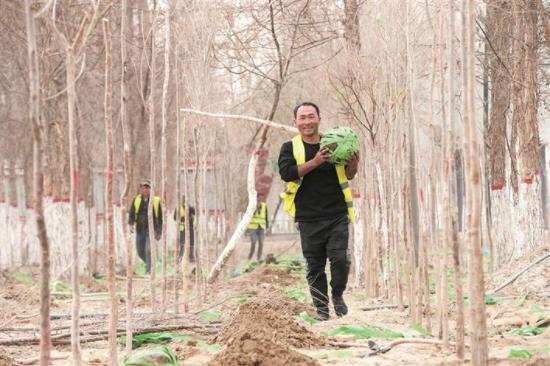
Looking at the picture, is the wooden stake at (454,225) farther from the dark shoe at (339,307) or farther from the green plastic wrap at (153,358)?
the dark shoe at (339,307)

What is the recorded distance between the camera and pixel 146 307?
984 centimetres

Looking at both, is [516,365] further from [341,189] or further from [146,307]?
[146,307]

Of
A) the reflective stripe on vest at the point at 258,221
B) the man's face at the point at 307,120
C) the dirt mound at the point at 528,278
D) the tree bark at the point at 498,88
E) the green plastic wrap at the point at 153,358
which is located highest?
the tree bark at the point at 498,88

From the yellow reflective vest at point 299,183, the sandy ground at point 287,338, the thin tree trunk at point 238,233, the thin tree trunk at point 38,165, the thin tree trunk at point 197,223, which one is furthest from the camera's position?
the thin tree trunk at point 238,233

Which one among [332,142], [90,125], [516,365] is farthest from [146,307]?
[90,125]

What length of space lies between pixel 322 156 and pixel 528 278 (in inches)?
156

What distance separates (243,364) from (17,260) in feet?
62.3

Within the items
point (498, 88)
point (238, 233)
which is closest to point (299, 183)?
point (238, 233)

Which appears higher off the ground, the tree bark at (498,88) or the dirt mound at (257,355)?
the tree bark at (498,88)

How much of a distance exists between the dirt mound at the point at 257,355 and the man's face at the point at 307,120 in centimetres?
272

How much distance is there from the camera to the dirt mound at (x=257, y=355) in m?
4.23

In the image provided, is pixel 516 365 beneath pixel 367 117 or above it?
beneath

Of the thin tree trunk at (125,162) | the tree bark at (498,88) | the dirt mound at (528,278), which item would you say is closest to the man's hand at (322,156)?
the thin tree trunk at (125,162)

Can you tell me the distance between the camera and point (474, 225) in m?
3.64
